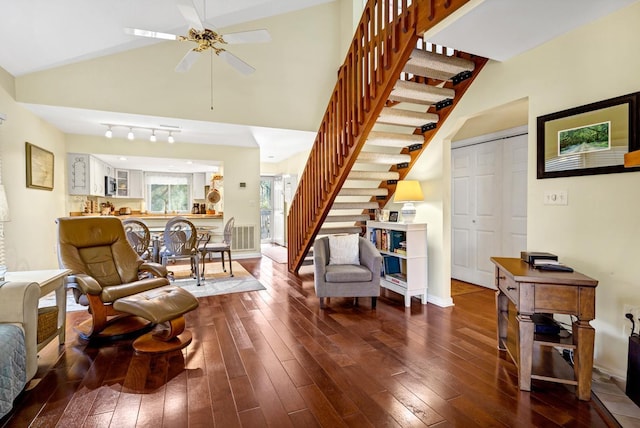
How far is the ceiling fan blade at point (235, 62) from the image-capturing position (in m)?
3.21

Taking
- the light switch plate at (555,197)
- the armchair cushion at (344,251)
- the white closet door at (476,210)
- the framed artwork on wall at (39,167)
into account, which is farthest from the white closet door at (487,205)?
the framed artwork on wall at (39,167)

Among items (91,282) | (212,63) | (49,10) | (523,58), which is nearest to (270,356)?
(91,282)

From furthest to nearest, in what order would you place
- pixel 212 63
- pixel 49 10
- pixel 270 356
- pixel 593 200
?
pixel 212 63
pixel 49 10
pixel 270 356
pixel 593 200

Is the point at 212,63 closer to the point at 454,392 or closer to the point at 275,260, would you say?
the point at 275,260

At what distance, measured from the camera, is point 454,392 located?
194 cm

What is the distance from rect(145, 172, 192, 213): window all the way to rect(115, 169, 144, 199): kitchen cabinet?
1.06ft

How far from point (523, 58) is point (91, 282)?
406 cm

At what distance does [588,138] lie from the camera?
2191mm

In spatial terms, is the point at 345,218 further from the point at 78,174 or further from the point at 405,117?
the point at 78,174

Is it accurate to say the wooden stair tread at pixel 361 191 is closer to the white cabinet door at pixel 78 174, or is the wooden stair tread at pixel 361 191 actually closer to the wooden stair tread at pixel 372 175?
the wooden stair tread at pixel 372 175

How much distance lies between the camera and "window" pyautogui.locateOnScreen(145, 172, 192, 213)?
Result: 8.75m

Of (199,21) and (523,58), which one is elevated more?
(199,21)

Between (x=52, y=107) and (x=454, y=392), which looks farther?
(x=52, y=107)

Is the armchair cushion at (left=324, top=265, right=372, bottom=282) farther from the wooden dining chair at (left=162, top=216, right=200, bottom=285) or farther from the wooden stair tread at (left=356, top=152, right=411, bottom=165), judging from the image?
the wooden dining chair at (left=162, top=216, right=200, bottom=285)
